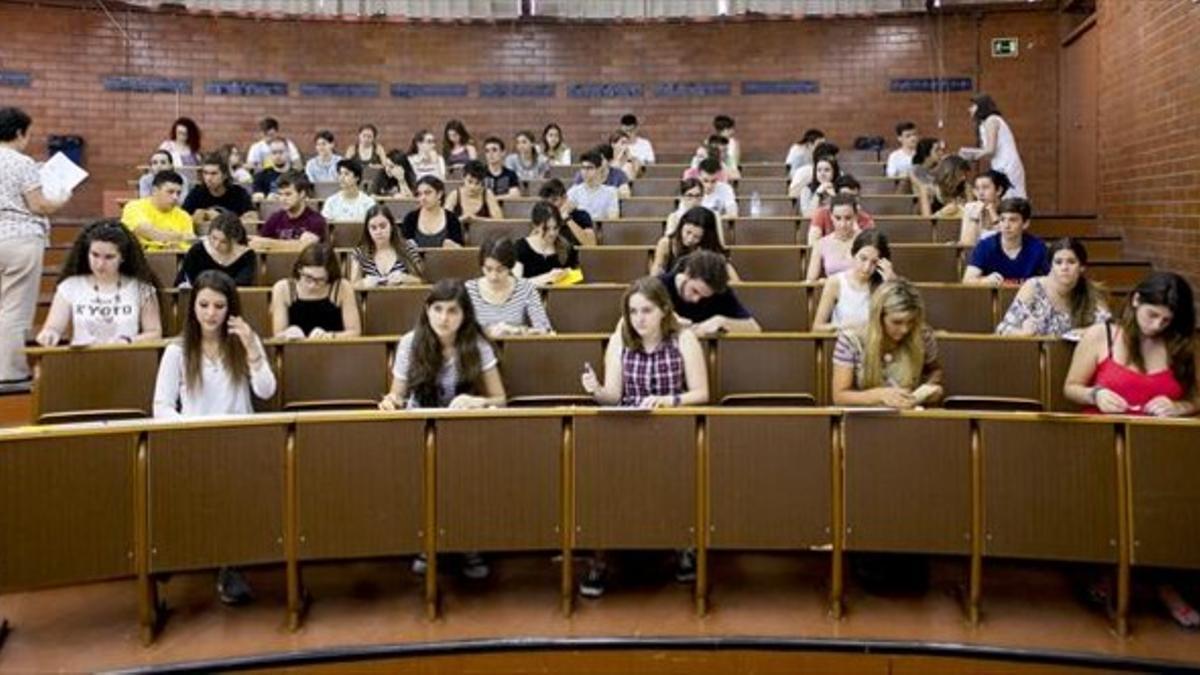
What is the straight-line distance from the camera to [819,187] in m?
6.91

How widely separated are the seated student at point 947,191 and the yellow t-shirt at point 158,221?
4.55m

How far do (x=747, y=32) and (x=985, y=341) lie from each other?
7.37 metres

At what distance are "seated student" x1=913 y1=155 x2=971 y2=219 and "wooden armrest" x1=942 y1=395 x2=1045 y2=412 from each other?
3217 mm

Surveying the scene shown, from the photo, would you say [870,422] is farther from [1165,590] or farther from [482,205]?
[482,205]

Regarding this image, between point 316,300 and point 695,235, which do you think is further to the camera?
point 695,235

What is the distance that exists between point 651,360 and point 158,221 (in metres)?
3.20

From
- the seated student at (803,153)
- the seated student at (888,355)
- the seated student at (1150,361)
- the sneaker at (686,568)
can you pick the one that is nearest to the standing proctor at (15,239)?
the sneaker at (686,568)

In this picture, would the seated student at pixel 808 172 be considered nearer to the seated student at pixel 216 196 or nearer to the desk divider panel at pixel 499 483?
the seated student at pixel 216 196

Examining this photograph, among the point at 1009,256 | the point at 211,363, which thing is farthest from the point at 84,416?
the point at 1009,256

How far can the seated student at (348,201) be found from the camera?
625 cm

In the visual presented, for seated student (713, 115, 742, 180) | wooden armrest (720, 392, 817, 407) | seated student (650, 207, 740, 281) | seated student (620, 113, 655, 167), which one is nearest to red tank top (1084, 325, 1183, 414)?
wooden armrest (720, 392, 817, 407)

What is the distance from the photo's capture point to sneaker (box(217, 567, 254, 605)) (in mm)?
3021

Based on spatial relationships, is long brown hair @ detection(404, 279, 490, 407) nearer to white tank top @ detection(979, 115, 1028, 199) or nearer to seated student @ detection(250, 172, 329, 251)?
seated student @ detection(250, 172, 329, 251)

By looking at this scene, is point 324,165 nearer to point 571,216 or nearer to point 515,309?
point 571,216
